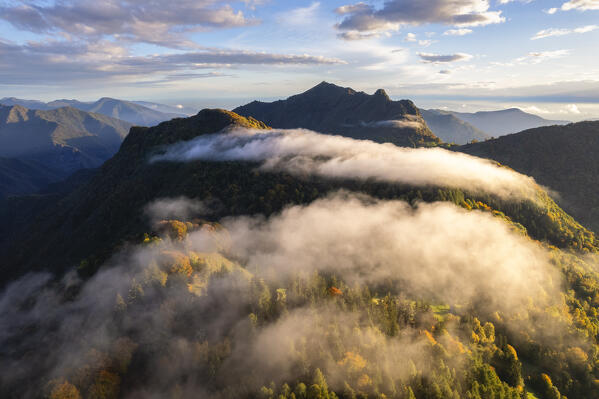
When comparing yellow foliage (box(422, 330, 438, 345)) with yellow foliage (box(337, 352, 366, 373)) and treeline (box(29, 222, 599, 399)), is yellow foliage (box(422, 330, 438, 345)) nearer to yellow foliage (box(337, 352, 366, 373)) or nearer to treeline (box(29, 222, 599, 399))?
treeline (box(29, 222, 599, 399))

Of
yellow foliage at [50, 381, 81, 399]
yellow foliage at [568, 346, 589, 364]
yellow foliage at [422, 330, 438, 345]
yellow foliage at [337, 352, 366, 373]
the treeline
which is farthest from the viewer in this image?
yellow foliage at [568, 346, 589, 364]

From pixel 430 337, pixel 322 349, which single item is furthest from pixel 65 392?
pixel 430 337

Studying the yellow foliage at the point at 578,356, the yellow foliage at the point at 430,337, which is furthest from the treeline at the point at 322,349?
the yellow foliage at the point at 578,356

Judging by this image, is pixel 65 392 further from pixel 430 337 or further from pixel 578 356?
pixel 578 356

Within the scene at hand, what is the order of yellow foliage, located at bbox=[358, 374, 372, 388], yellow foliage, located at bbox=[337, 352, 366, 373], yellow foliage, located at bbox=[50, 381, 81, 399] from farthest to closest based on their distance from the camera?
1. yellow foliage, located at bbox=[337, 352, 366, 373]
2. yellow foliage, located at bbox=[50, 381, 81, 399]
3. yellow foliage, located at bbox=[358, 374, 372, 388]

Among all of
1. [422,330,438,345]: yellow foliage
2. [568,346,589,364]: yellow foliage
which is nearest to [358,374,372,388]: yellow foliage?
[422,330,438,345]: yellow foliage

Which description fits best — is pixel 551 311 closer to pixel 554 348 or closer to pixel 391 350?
pixel 554 348

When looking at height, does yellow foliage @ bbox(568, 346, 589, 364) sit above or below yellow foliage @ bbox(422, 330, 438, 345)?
below

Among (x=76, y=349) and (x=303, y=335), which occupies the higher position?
(x=303, y=335)

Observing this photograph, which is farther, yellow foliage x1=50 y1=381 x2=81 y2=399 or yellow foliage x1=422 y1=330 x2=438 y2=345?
yellow foliage x1=422 y1=330 x2=438 y2=345

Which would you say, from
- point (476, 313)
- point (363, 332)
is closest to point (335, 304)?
point (363, 332)

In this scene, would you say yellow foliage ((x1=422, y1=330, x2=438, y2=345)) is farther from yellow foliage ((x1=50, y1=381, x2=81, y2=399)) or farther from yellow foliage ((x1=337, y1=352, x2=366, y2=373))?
yellow foliage ((x1=50, y1=381, x2=81, y2=399))
